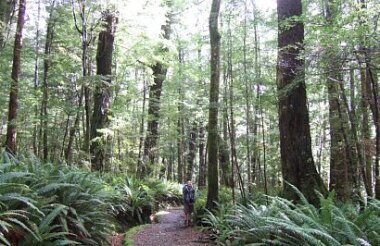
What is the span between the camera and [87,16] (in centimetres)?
1234

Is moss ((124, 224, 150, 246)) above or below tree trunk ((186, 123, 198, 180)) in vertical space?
below

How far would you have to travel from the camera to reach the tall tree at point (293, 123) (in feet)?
26.5

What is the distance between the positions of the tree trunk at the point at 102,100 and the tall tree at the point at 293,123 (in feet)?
21.5

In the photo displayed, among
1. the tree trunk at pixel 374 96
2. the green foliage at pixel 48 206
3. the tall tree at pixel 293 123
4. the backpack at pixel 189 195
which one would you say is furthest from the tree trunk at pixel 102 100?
the tree trunk at pixel 374 96

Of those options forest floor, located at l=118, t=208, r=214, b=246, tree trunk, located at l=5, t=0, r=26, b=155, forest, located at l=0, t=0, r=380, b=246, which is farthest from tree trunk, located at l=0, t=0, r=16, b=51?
forest floor, located at l=118, t=208, r=214, b=246

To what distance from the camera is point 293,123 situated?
8.36 meters

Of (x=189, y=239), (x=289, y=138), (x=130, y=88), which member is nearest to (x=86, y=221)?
(x=189, y=239)

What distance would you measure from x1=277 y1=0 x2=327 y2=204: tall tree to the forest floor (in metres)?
2.61

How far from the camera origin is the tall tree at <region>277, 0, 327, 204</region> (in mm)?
8086

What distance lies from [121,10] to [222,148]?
24.4ft

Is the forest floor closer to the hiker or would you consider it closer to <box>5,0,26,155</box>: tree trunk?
the hiker

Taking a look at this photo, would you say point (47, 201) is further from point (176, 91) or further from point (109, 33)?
point (176, 91)

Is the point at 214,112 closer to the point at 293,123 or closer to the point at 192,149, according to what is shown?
the point at 293,123

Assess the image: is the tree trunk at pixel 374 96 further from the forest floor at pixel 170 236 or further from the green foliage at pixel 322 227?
the forest floor at pixel 170 236
